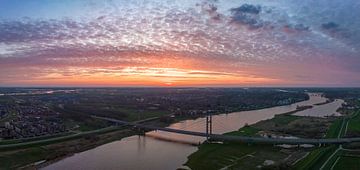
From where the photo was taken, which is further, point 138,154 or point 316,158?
point 138,154

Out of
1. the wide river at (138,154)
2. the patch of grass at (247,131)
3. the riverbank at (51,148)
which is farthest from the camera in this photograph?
the patch of grass at (247,131)

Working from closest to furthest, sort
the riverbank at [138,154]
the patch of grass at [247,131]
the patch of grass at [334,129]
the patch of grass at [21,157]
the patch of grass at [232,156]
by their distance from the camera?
1. the riverbank at [138,154]
2. the patch of grass at [232,156]
3. the patch of grass at [21,157]
4. the patch of grass at [334,129]
5. the patch of grass at [247,131]

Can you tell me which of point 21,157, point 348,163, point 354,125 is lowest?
point 21,157

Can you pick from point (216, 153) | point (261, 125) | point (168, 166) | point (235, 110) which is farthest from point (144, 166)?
point (235, 110)

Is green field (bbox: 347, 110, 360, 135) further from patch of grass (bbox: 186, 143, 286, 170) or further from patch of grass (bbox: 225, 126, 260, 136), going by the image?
patch of grass (bbox: 186, 143, 286, 170)

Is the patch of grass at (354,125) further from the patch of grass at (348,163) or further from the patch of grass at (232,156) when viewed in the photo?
the patch of grass at (232,156)

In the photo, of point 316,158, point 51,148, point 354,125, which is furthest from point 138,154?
point 354,125

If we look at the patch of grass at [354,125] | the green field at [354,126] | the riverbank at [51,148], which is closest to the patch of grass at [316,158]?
the green field at [354,126]

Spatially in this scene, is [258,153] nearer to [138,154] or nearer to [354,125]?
[138,154]
